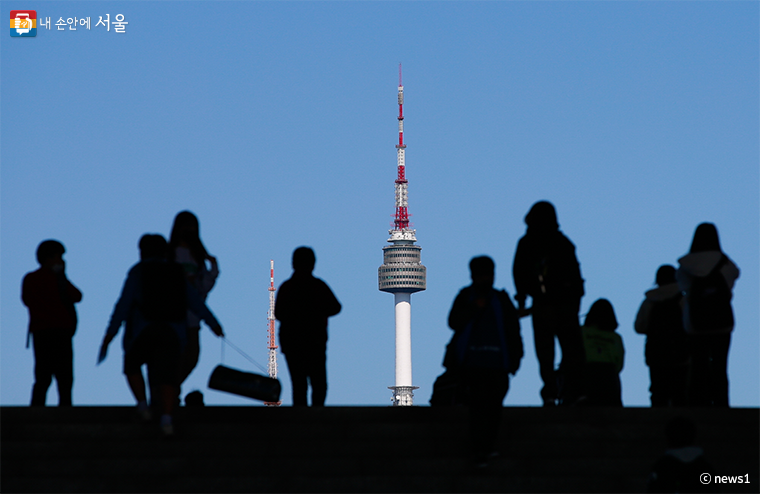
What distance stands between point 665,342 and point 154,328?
4.53m

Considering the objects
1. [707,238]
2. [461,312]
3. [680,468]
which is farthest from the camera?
[707,238]

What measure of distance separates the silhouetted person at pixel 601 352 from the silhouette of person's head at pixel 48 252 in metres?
4.75

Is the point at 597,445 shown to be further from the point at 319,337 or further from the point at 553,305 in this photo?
the point at 319,337

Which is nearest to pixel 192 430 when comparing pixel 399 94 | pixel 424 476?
pixel 424 476

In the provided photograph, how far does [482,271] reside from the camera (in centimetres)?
845

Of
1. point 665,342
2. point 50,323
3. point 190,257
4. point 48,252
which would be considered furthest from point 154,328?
point 665,342

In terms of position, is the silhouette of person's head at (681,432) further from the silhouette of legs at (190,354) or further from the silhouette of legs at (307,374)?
the silhouette of legs at (190,354)

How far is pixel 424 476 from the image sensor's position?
27.6 feet

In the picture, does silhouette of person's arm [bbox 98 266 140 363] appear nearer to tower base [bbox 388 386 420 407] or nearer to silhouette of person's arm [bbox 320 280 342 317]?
silhouette of person's arm [bbox 320 280 342 317]

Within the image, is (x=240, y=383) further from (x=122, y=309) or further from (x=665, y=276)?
(x=665, y=276)

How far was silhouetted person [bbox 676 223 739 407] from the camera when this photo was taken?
9.66 meters

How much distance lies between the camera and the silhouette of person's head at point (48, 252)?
10.1 meters

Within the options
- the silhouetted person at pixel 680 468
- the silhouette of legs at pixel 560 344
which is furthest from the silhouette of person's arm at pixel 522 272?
the silhouetted person at pixel 680 468

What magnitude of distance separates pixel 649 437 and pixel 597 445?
45 centimetres
